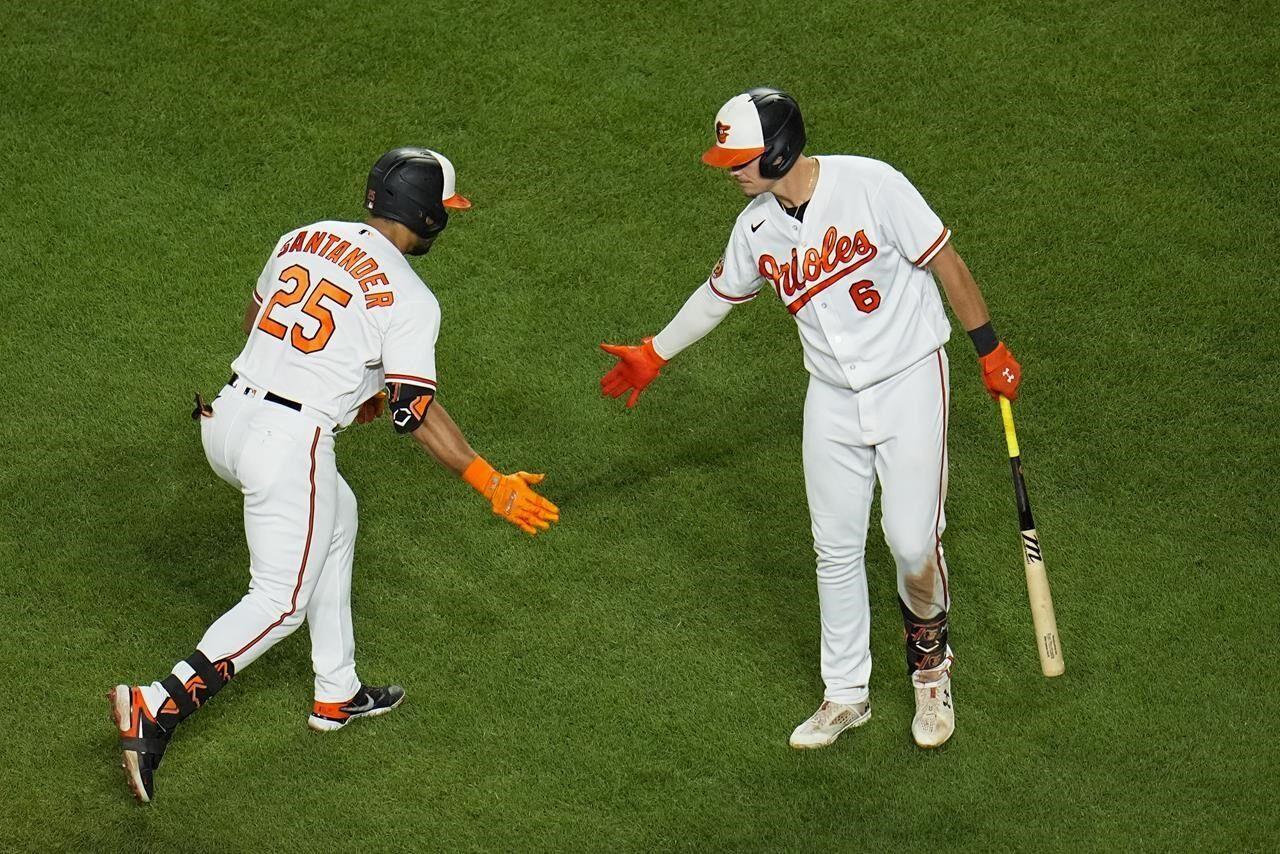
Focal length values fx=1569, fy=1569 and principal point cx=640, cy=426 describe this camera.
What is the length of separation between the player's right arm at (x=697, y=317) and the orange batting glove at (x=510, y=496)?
0.82m

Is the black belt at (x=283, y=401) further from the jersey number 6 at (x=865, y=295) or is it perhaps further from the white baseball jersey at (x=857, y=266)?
the jersey number 6 at (x=865, y=295)

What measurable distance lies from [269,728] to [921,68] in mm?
5330

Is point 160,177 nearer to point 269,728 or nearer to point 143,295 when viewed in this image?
point 143,295

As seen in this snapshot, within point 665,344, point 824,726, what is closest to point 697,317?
point 665,344

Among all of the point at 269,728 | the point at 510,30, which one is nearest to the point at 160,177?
the point at 510,30

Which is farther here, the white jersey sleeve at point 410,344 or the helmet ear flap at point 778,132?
the white jersey sleeve at point 410,344

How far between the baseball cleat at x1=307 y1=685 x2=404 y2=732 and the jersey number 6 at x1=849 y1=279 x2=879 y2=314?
7.12 ft

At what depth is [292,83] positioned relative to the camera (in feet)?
29.1

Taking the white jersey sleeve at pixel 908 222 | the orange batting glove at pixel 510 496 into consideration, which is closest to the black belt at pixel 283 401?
the orange batting glove at pixel 510 496

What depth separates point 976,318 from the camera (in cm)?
502

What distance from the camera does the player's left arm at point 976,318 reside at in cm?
493

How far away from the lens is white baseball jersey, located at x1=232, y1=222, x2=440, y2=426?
16.3 ft

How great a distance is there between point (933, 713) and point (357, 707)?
202cm

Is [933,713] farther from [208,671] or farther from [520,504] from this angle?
[208,671]
